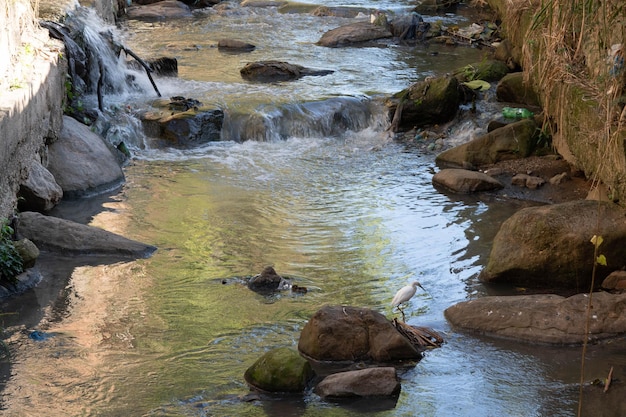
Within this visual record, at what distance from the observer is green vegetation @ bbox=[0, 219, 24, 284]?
6797 millimetres

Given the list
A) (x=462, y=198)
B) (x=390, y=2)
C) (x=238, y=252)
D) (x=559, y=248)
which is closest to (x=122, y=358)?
(x=238, y=252)

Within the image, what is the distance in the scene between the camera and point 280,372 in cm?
535

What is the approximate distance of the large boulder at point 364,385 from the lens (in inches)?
208

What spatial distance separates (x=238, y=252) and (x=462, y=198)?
2.96m

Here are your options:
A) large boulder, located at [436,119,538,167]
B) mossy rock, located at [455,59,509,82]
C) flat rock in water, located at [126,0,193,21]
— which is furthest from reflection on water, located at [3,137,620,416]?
flat rock in water, located at [126,0,193,21]

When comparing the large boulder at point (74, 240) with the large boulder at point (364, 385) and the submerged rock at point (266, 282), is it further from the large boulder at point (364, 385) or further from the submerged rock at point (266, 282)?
the large boulder at point (364, 385)

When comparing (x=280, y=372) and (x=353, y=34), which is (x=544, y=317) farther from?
(x=353, y=34)

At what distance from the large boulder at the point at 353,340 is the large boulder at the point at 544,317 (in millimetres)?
738

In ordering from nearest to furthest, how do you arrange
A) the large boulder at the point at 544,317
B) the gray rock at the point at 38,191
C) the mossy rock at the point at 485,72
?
the large boulder at the point at 544,317 < the gray rock at the point at 38,191 < the mossy rock at the point at 485,72

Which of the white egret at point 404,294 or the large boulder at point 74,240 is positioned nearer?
the white egret at point 404,294

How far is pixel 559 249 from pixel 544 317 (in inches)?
42.3

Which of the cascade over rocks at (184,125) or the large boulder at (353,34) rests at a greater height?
the large boulder at (353,34)

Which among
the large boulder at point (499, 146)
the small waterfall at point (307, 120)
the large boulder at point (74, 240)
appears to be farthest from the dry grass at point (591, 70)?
the small waterfall at point (307, 120)

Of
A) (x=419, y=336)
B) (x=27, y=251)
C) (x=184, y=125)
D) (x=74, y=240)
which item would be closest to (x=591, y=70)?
(x=419, y=336)
